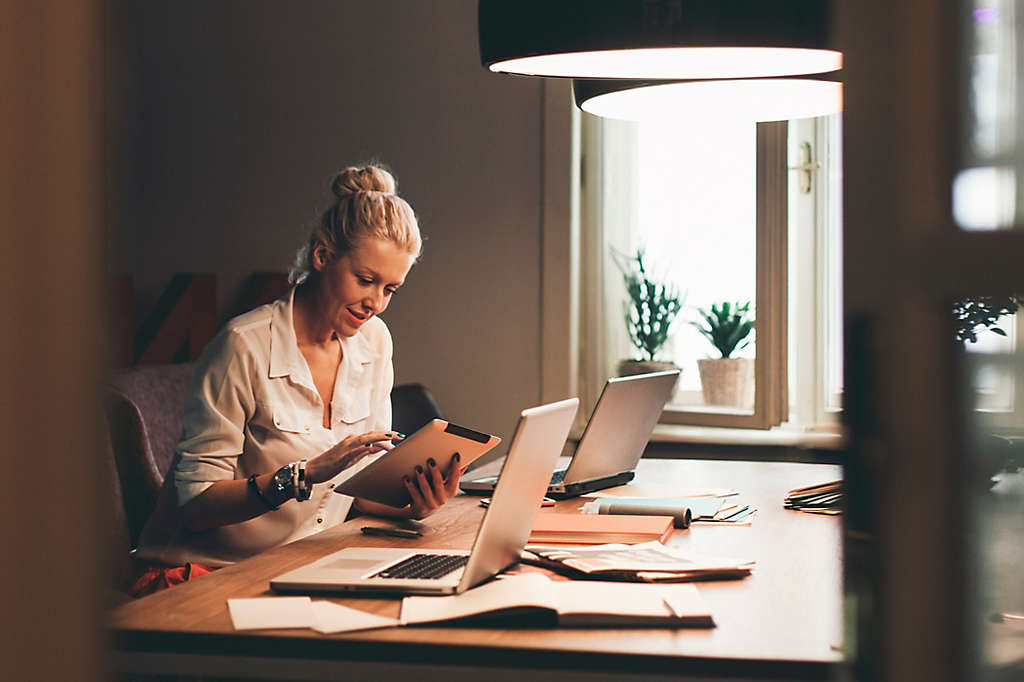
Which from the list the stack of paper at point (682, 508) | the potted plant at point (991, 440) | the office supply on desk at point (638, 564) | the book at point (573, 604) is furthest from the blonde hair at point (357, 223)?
the potted plant at point (991, 440)

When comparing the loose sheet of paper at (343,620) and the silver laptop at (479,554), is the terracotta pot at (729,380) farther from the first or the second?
the loose sheet of paper at (343,620)

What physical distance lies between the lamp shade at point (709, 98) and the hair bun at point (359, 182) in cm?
56

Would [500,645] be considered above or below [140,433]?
below

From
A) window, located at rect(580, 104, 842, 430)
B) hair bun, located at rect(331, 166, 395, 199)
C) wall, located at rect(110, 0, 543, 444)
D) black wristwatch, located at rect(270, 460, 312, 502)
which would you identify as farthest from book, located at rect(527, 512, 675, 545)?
wall, located at rect(110, 0, 543, 444)

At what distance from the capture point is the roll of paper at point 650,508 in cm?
219

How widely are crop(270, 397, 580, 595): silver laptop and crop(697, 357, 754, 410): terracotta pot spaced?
7.49 feet

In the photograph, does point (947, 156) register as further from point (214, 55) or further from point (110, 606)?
point (214, 55)

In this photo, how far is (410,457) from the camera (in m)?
2.07

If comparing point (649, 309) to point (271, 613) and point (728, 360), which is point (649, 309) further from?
point (271, 613)

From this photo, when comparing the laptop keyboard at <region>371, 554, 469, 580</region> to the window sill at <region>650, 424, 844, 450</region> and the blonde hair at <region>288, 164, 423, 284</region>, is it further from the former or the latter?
the window sill at <region>650, 424, 844, 450</region>

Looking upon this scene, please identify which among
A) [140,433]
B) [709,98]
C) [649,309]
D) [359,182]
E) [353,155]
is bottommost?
[140,433]

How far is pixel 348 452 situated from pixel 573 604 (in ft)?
2.64

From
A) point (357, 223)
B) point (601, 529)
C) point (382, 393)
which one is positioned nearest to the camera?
point (601, 529)

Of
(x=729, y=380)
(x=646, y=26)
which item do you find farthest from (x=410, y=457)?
(x=729, y=380)
